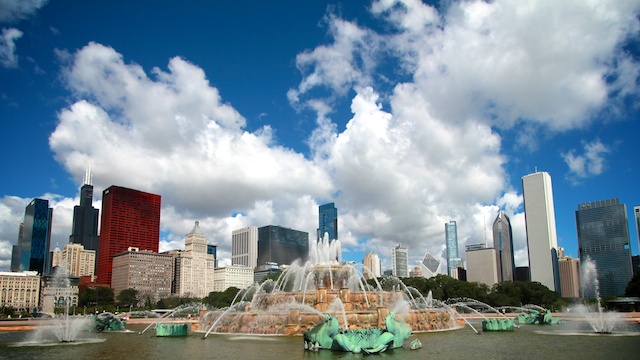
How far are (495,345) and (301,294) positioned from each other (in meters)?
19.7

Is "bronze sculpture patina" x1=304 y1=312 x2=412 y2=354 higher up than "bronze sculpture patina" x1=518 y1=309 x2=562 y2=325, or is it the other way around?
"bronze sculpture patina" x1=304 y1=312 x2=412 y2=354

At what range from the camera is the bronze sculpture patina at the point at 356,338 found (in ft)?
95.7

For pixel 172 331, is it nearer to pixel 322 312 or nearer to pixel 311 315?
pixel 311 315

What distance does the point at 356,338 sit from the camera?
2933 cm

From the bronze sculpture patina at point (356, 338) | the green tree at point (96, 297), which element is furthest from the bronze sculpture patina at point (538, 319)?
the green tree at point (96, 297)

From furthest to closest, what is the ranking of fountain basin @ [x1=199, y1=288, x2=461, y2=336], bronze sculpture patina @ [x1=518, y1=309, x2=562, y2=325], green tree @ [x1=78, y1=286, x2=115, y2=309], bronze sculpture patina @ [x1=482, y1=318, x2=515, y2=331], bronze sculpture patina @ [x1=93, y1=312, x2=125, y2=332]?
green tree @ [x1=78, y1=286, x2=115, y2=309] < bronze sculpture patina @ [x1=518, y1=309, x2=562, y2=325] < bronze sculpture patina @ [x1=93, y1=312, x2=125, y2=332] < bronze sculpture patina @ [x1=482, y1=318, x2=515, y2=331] < fountain basin @ [x1=199, y1=288, x2=461, y2=336]

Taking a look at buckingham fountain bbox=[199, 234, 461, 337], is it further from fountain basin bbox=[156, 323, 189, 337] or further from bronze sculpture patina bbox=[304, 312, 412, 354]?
bronze sculpture patina bbox=[304, 312, 412, 354]

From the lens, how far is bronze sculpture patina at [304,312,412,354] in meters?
29.2

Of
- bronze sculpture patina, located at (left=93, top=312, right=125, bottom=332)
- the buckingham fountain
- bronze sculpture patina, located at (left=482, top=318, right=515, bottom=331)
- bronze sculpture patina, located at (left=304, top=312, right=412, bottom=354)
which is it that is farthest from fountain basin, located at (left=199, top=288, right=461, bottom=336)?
bronze sculpture patina, located at (left=93, top=312, right=125, bottom=332)

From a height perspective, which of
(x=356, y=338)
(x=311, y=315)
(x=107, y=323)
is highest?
(x=311, y=315)

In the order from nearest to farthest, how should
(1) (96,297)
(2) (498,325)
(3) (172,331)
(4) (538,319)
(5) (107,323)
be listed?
(3) (172,331) < (2) (498,325) < (5) (107,323) < (4) (538,319) < (1) (96,297)

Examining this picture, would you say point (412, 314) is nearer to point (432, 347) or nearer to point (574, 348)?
point (432, 347)

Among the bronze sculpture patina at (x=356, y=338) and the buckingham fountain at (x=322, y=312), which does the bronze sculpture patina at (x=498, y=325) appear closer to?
the buckingham fountain at (x=322, y=312)

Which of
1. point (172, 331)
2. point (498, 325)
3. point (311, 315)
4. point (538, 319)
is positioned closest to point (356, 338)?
point (311, 315)
